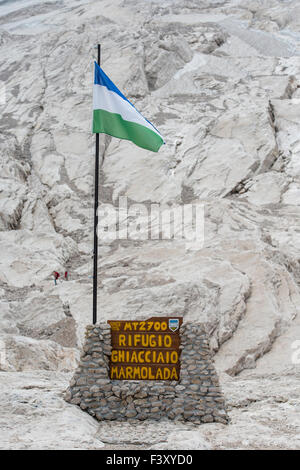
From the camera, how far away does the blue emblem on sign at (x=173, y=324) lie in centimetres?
949

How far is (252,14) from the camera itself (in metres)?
45.9

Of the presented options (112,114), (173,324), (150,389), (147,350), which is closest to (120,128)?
(112,114)

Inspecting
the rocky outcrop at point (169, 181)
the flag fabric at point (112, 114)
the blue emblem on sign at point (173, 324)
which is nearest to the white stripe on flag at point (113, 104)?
the flag fabric at point (112, 114)

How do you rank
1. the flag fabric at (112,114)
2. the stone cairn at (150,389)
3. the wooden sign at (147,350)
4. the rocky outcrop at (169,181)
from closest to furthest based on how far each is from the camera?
the stone cairn at (150,389) → the wooden sign at (147,350) → the flag fabric at (112,114) → the rocky outcrop at (169,181)

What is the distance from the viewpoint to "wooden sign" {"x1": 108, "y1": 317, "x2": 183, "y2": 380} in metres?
9.48

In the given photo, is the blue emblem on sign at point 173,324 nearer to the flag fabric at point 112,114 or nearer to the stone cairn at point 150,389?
the stone cairn at point 150,389

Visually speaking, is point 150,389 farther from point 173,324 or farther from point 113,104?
point 113,104

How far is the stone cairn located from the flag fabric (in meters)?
4.01

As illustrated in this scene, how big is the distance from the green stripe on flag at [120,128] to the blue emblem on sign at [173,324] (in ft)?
11.9

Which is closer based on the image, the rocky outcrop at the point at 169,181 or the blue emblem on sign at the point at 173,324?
the blue emblem on sign at the point at 173,324

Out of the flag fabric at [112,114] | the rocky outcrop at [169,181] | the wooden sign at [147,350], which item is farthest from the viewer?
the rocky outcrop at [169,181]

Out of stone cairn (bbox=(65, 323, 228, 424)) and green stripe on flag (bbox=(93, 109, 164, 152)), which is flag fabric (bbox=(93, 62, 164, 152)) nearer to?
green stripe on flag (bbox=(93, 109, 164, 152))
